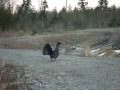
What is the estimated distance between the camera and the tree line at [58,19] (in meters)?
62.7

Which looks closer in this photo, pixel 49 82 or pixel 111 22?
pixel 49 82

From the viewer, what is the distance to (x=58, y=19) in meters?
68.4

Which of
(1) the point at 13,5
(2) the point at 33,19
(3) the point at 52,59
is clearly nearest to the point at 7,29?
(2) the point at 33,19

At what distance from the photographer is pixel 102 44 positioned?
40156 millimetres

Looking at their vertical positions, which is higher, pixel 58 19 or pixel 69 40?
pixel 58 19

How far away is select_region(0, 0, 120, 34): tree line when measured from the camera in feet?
206

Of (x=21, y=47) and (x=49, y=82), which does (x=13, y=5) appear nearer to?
(x=21, y=47)

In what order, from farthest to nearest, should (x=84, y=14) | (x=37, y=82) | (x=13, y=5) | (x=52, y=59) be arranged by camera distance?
1. (x=13, y=5)
2. (x=84, y=14)
3. (x=52, y=59)
4. (x=37, y=82)

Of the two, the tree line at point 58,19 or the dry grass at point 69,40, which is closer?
the dry grass at point 69,40

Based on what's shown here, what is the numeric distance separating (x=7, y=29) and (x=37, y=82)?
51.9 metres

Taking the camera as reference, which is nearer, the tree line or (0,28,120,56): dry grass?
(0,28,120,56): dry grass

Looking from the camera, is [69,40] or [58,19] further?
[58,19]

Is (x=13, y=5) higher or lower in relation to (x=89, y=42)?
higher

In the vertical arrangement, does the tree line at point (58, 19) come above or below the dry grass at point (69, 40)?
above
